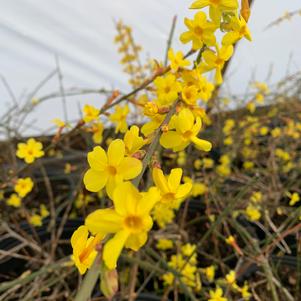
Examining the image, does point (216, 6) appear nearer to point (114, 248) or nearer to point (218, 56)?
point (218, 56)

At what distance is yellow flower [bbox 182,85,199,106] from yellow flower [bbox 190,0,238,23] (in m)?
0.10

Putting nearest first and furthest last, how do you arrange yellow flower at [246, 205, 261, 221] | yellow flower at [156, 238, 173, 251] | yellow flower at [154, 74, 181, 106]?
yellow flower at [154, 74, 181, 106]
yellow flower at [246, 205, 261, 221]
yellow flower at [156, 238, 173, 251]

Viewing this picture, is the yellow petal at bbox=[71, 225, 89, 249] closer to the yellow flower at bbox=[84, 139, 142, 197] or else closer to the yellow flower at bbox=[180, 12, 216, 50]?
the yellow flower at bbox=[84, 139, 142, 197]

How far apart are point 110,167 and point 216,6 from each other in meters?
0.28

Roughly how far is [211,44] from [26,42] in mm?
1914

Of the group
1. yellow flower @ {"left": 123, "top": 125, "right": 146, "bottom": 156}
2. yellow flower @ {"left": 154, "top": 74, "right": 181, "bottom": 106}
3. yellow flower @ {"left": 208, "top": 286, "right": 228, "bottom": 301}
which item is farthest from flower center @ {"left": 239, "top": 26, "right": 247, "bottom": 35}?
yellow flower @ {"left": 208, "top": 286, "right": 228, "bottom": 301}

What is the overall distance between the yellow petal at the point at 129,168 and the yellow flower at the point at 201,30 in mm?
294

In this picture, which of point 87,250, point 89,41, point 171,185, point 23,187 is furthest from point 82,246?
point 89,41

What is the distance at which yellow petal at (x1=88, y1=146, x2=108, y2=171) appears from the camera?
17.2 inches

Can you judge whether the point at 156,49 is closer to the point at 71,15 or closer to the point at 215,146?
the point at 71,15

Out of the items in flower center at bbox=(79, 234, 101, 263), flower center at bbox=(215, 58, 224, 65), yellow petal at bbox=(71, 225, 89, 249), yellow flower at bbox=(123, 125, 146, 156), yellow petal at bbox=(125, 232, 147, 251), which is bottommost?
yellow petal at bbox=(125, 232, 147, 251)

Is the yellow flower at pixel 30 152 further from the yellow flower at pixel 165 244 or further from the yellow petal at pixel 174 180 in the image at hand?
the yellow petal at pixel 174 180

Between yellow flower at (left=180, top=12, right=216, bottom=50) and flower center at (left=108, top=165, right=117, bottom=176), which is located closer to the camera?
flower center at (left=108, top=165, right=117, bottom=176)

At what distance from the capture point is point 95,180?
436 millimetres
